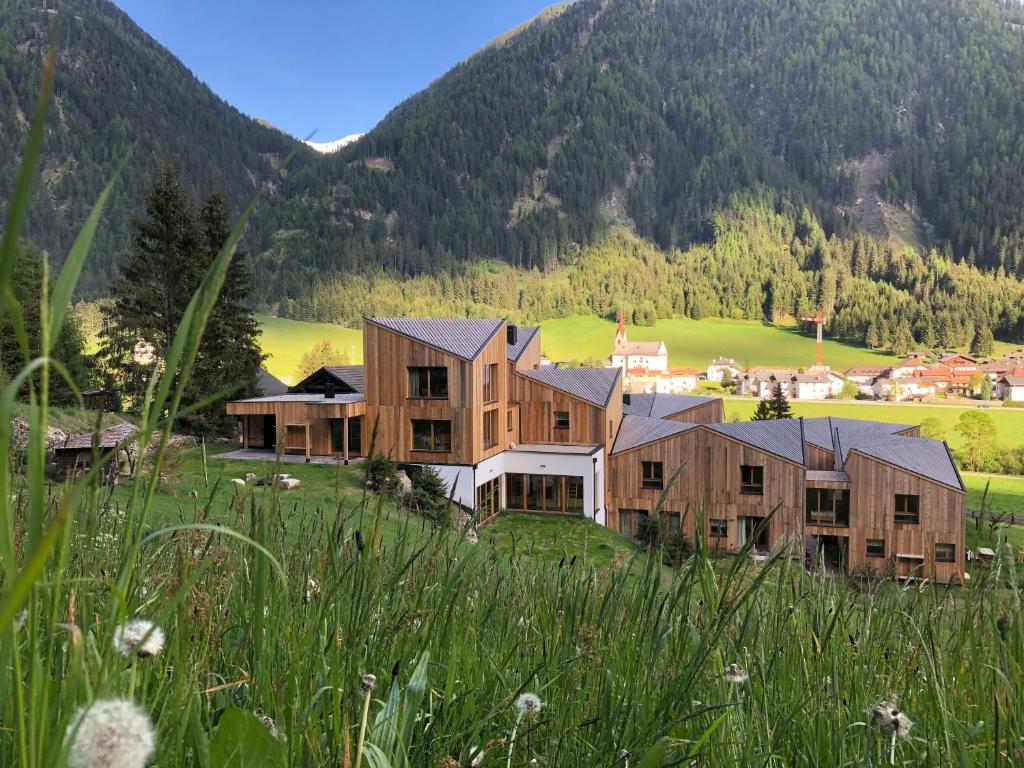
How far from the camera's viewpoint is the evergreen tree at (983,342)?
Result: 122 m

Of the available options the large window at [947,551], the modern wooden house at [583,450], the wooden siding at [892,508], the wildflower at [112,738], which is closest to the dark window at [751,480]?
the modern wooden house at [583,450]

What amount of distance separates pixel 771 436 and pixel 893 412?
7319 cm

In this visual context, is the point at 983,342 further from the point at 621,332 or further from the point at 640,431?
the point at 640,431

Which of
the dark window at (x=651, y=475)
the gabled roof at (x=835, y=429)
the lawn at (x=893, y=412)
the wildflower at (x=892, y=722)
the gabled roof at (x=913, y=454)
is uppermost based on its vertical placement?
the wildflower at (x=892, y=722)

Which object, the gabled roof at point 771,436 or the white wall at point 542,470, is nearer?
the white wall at point 542,470

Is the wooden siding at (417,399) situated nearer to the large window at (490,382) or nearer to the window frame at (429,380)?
the window frame at (429,380)

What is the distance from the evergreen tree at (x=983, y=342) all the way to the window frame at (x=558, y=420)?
121 meters

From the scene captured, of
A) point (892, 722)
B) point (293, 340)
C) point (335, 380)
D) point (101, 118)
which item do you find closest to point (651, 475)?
point (335, 380)

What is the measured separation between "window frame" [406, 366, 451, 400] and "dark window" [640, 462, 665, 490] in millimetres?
8126

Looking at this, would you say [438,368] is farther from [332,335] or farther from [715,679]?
[332,335]

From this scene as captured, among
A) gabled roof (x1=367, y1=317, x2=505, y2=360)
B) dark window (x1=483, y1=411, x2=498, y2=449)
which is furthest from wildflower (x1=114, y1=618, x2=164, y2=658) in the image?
dark window (x1=483, y1=411, x2=498, y2=449)

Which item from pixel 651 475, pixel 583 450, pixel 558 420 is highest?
pixel 558 420

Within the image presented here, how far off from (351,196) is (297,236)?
32.5 m

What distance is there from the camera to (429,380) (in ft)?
79.3
